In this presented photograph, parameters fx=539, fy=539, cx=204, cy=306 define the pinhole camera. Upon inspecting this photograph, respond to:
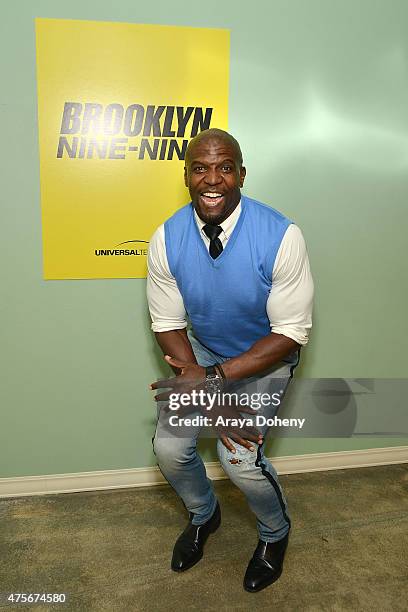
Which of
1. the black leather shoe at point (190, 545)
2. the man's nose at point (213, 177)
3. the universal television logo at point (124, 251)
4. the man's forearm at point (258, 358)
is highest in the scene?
the man's nose at point (213, 177)

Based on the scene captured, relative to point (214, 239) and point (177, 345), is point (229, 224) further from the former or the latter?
point (177, 345)

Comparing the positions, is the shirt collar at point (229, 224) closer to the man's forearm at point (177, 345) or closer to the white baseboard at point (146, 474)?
the man's forearm at point (177, 345)

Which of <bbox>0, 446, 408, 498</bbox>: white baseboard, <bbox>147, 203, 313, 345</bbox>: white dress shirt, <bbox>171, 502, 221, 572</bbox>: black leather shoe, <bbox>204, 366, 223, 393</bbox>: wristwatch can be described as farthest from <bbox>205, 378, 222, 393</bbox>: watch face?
<bbox>0, 446, 408, 498</bbox>: white baseboard

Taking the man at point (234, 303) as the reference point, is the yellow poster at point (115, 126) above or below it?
above

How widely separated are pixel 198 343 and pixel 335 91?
1.20m

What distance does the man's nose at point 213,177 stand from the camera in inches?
67.4

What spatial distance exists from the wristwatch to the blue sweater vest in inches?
6.1

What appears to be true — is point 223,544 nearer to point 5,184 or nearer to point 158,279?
point 158,279

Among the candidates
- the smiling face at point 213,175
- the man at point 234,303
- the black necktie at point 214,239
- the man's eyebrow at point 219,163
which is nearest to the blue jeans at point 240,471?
the man at point 234,303

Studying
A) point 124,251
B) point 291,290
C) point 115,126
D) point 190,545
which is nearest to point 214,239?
point 291,290

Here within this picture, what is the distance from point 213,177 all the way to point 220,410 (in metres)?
0.77

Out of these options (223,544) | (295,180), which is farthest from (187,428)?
(295,180)

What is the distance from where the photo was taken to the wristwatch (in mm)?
1782

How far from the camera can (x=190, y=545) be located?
1.88 m
